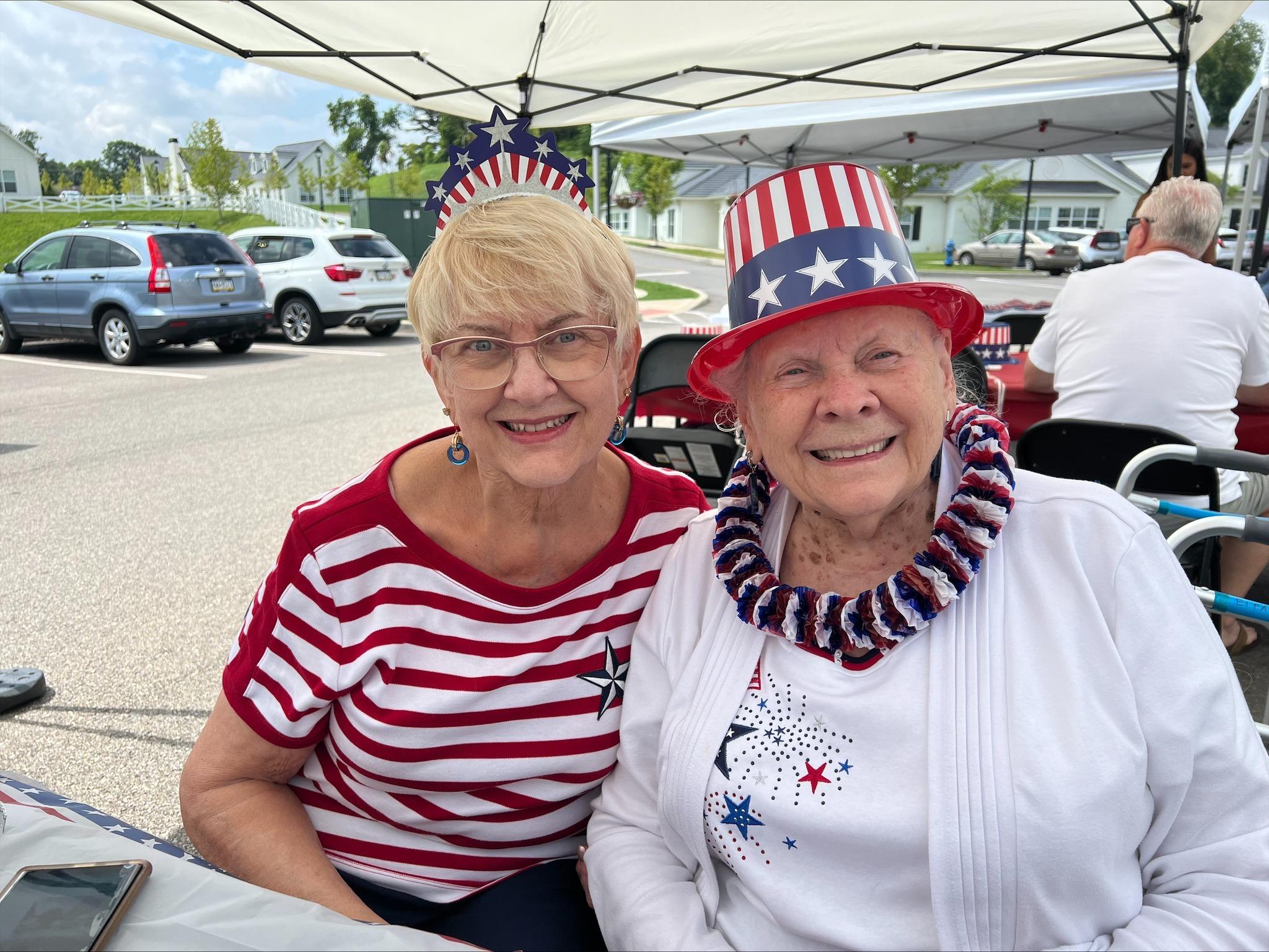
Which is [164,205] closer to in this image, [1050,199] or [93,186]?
[93,186]

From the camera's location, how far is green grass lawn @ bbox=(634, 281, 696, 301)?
73.3ft

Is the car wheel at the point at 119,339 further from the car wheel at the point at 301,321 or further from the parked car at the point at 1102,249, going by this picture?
the parked car at the point at 1102,249

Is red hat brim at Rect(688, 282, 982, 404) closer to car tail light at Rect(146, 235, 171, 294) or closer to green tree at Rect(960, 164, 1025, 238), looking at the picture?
car tail light at Rect(146, 235, 171, 294)

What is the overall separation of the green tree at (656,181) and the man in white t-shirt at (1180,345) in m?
44.4

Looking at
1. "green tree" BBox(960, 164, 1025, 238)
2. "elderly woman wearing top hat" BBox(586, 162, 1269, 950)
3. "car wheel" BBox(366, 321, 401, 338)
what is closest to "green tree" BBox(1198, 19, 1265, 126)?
"green tree" BBox(960, 164, 1025, 238)

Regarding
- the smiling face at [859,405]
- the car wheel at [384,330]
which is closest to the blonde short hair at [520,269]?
the smiling face at [859,405]

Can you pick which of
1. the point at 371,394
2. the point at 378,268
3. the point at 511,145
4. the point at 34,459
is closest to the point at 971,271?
the point at 378,268

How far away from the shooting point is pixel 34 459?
23.2ft

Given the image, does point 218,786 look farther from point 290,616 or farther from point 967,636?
point 967,636

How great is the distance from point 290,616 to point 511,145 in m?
1.00

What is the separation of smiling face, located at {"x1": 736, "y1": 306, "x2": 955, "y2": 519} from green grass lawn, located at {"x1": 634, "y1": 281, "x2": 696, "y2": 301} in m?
20.2

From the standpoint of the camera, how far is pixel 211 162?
115 feet

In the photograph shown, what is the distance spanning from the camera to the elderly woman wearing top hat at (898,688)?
1.23 m

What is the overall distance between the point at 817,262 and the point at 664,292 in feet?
75.1
